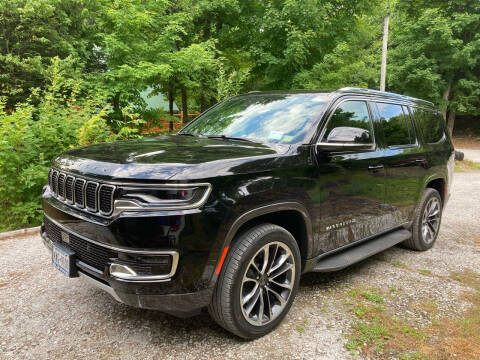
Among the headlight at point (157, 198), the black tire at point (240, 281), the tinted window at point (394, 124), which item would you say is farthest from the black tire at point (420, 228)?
the headlight at point (157, 198)

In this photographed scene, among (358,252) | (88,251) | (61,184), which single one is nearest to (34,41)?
(61,184)

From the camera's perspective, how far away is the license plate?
2.43 m

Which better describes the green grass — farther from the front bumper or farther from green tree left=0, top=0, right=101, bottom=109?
green tree left=0, top=0, right=101, bottom=109

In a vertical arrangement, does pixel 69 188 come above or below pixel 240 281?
above

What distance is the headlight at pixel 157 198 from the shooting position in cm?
210

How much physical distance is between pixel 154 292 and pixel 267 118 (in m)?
1.91

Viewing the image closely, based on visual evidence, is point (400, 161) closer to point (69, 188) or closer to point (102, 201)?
point (102, 201)

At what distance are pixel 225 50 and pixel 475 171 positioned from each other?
11121mm

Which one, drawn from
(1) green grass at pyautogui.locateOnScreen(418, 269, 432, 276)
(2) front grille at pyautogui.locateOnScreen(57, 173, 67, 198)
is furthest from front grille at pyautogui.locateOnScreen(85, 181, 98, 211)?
(1) green grass at pyautogui.locateOnScreen(418, 269, 432, 276)

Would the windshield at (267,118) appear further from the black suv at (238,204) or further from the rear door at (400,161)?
the rear door at (400,161)

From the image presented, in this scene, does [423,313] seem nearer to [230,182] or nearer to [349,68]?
[230,182]

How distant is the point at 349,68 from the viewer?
11.5 meters

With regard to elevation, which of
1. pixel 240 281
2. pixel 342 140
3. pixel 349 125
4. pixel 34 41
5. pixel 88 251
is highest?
pixel 34 41

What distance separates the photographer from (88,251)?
7.63 ft
